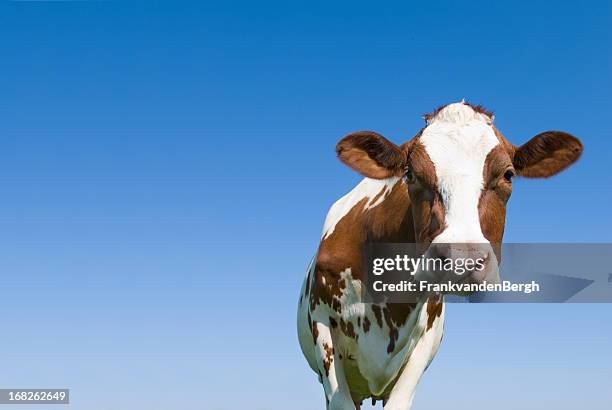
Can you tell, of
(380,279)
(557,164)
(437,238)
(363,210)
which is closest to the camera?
(437,238)

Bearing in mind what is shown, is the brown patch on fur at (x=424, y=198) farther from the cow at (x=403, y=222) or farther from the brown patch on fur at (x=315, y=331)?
the brown patch on fur at (x=315, y=331)

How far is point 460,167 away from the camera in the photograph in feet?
22.2

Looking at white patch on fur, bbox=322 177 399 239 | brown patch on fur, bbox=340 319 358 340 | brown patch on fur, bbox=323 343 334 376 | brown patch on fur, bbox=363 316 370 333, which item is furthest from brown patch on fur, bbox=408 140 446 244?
brown patch on fur, bbox=323 343 334 376

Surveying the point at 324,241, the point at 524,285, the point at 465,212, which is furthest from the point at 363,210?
the point at 465,212

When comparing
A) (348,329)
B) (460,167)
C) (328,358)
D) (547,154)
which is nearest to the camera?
(460,167)

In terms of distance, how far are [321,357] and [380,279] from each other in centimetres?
110

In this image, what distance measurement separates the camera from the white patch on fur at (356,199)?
8.75 meters

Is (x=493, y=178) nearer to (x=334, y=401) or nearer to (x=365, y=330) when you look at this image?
(x=365, y=330)

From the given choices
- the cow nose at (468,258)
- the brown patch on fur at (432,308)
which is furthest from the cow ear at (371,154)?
the brown patch on fur at (432,308)

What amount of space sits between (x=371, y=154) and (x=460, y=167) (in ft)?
3.86

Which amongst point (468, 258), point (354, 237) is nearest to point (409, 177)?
point (468, 258)

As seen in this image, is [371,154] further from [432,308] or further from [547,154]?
[432,308]

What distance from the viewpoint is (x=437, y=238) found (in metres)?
6.47

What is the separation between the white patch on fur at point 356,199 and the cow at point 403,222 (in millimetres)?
19
